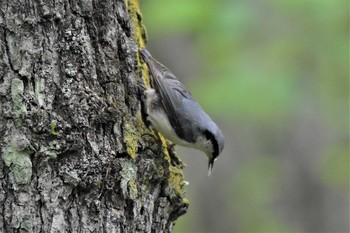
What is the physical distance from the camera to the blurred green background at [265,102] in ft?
23.6

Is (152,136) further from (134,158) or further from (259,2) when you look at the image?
(259,2)

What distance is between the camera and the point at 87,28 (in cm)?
294

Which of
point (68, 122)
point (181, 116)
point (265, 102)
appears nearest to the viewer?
point (68, 122)

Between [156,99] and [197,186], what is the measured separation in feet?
18.1

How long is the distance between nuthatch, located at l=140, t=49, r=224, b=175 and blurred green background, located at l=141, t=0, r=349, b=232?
271 centimetres

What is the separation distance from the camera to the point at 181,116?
13.1 feet

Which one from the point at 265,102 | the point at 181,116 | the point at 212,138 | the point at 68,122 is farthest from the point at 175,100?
the point at 265,102

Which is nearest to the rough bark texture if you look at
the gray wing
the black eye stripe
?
the gray wing

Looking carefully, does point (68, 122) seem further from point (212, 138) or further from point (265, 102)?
point (265, 102)

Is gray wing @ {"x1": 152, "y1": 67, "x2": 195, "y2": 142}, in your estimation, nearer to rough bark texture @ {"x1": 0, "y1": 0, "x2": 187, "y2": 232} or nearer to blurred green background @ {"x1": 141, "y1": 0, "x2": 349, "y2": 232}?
rough bark texture @ {"x1": 0, "y1": 0, "x2": 187, "y2": 232}

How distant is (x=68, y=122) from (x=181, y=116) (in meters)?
1.22

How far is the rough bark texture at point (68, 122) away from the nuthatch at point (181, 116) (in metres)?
0.59

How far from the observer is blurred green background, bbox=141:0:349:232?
7199mm

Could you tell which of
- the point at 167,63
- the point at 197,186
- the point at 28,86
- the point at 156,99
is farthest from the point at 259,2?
the point at 28,86
